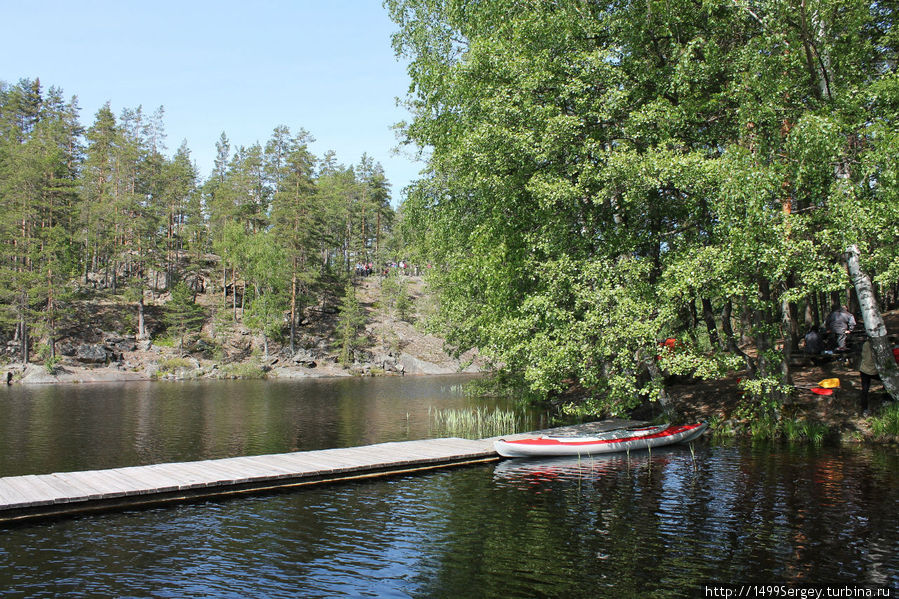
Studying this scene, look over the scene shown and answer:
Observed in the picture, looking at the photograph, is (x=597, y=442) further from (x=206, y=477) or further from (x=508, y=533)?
(x=206, y=477)

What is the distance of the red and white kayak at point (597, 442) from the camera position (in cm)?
1853

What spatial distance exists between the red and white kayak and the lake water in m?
0.61

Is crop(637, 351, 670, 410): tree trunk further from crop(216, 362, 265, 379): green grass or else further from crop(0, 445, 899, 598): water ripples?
crop(216, 362, 265, 379): green grass

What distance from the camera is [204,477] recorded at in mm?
14398

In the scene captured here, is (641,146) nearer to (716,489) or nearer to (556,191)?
(556,191)

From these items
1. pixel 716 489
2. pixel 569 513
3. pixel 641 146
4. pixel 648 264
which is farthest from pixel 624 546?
pixel 641 146

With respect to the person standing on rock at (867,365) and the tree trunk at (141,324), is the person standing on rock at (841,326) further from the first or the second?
the tree trunk at (141,324)

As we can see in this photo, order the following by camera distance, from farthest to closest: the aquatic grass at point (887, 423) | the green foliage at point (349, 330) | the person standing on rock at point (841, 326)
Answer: the green foliage at point (349, 330) → the person standing on rock at point (841, 326) → the aquatic grass at point (887, 423)

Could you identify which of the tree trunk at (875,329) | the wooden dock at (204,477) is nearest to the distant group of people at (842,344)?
the tree trunk at (875,329)

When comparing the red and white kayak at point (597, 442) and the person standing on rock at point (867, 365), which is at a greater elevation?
the person standing on rock at point (867, 365)

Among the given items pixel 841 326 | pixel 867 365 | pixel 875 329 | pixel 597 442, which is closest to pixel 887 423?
pixel 867 365

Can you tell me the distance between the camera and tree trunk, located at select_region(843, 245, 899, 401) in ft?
57.1

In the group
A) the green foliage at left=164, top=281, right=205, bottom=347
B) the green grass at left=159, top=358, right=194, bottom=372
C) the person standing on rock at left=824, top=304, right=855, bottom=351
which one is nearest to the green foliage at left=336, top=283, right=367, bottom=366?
the green foliage at left=164, top=281, right=205, bottom=347

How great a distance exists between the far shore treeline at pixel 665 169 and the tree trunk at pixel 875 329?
170 mm
